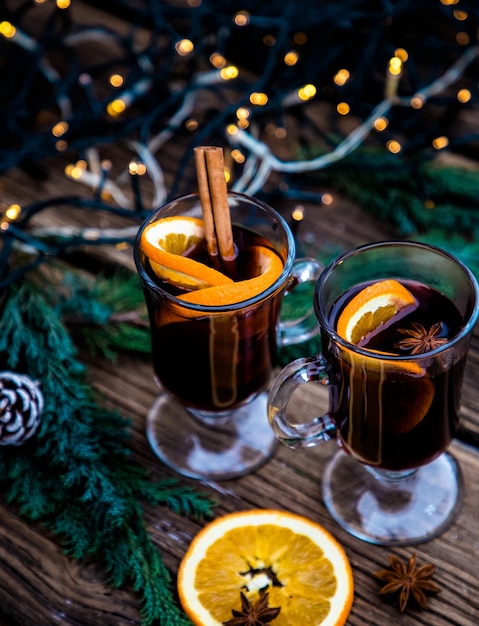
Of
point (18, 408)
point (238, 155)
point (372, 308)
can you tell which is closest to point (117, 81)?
point (238, 155)

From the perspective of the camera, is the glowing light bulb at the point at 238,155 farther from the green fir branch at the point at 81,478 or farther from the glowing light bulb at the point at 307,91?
the green fir branch at the point at 81,478

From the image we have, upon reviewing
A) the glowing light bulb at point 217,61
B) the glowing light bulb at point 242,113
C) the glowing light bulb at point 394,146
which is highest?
the glowing light bulb at point 217,61

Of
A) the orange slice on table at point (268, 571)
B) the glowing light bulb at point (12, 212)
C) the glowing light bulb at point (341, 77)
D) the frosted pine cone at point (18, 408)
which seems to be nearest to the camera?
the orange slice on table at point (268, 571)

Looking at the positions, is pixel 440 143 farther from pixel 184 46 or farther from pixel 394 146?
pixel 184 46

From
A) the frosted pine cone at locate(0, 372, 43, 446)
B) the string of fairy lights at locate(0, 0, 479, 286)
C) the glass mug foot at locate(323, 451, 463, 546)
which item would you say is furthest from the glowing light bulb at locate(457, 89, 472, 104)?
the frosted pine cone at locate(0, 372, 43, 446)

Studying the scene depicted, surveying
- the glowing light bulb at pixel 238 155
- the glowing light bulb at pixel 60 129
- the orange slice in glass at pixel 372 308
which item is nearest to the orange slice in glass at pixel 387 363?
the orange slice in glass at pixel 372 308

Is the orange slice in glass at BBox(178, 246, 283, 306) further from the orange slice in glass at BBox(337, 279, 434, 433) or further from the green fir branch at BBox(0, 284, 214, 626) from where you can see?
the green fir branch at BBox(0, 284, 214, 626)
